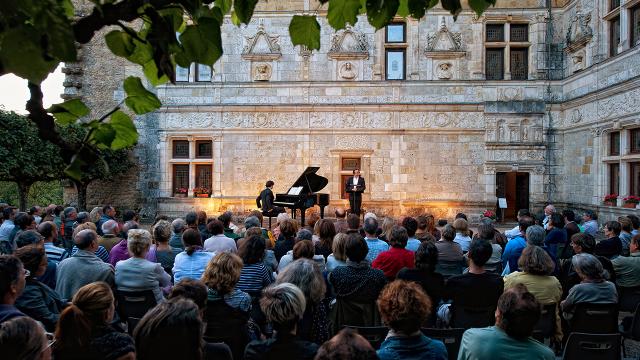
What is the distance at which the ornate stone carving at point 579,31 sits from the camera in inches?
476

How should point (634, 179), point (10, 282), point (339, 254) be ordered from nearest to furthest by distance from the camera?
point (10, 282)
point (339, 254)
point (634, 179)

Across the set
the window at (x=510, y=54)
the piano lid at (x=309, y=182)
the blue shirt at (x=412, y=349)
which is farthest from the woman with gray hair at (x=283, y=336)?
the window at (x=510, y=54)

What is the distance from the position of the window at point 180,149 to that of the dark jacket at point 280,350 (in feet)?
41.1

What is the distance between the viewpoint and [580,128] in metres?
12.5

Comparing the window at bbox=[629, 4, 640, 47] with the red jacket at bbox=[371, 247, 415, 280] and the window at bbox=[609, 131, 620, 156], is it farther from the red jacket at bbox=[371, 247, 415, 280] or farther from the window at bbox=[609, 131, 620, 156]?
the red jacket at bbox=[371, 247, 415, 280]

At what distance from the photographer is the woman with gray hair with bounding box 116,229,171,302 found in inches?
152

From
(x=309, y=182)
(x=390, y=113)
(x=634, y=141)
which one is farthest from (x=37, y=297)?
(x=634, y=141)

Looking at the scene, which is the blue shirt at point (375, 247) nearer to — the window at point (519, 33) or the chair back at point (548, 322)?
the chair back at point (548, 322)

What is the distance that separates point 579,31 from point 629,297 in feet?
32.5

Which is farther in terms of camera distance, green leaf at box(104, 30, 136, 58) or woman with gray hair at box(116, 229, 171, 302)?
woman with gray hair at box(116, 229, 171, 302)

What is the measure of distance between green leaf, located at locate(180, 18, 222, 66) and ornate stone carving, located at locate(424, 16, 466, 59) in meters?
12.9

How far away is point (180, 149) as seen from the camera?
47.2ft

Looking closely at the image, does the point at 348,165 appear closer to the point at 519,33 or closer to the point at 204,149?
the point at 204,149

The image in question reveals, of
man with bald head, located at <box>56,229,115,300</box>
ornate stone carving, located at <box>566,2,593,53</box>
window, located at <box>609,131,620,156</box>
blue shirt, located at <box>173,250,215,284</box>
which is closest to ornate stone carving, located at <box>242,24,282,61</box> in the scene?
ornate stone carving, located at <box>566,2,593,53</box>
